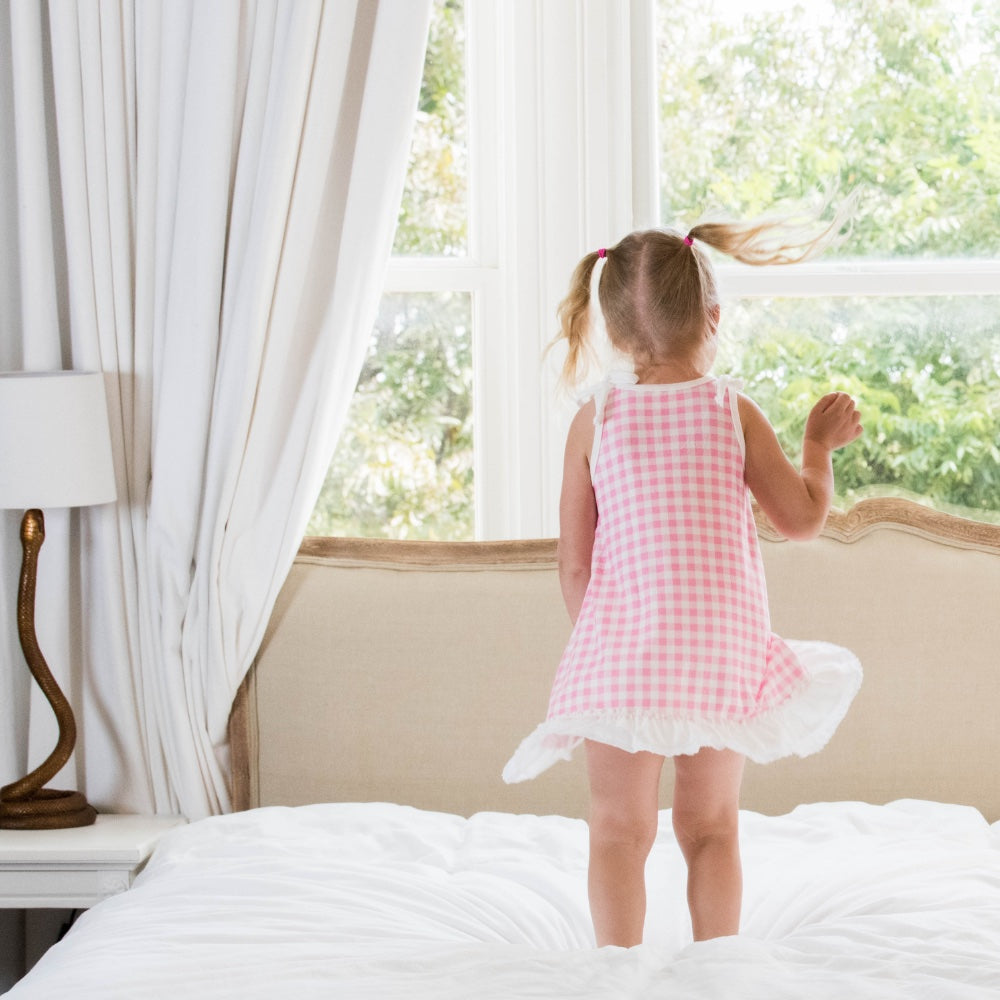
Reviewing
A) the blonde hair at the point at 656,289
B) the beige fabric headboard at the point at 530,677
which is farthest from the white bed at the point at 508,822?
the blonde hair at the point at 656,289

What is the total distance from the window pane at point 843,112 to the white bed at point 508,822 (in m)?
0.69

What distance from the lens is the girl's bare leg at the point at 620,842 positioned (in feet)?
5.36

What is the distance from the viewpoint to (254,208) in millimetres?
2393

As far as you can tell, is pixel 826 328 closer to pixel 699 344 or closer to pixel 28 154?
pixel 699 344

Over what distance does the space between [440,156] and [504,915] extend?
5.36ft

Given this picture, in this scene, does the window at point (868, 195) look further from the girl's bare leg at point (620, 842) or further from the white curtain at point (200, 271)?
the girl's bare leg at point (620, 842)

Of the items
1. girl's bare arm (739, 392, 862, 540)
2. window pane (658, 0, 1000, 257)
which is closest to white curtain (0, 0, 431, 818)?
window pane (658, 0, 1000, 257)

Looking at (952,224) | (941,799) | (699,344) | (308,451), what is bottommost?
(941,799)

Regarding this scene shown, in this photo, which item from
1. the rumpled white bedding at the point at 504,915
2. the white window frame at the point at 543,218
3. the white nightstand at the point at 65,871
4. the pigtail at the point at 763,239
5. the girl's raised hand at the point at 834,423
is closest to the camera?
the rumpled white bedding at the point at 504,915

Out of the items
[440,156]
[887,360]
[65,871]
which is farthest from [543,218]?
[65,871]

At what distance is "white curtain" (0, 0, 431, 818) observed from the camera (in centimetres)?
239

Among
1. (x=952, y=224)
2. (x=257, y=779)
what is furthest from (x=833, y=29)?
(x=257, y=779)

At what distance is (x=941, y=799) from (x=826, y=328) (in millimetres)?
996

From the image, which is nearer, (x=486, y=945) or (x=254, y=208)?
(x=486, y=945)
